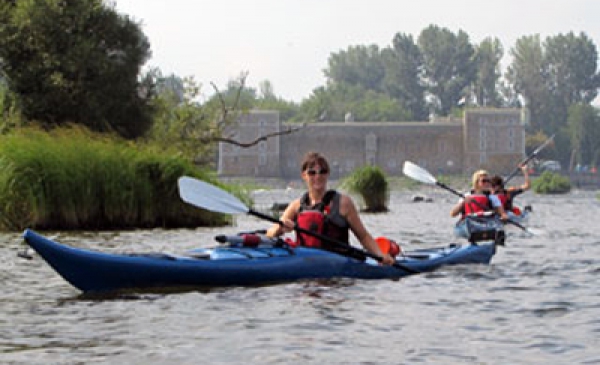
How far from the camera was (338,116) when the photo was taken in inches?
4771

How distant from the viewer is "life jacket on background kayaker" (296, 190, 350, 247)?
9.34m

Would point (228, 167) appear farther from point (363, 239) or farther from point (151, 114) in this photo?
point (363, 239)

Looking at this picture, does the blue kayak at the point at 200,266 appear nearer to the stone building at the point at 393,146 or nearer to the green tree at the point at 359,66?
the stone building at the point at 393,146

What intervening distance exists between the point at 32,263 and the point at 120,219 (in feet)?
14.8

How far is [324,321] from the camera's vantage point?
770 centimetres

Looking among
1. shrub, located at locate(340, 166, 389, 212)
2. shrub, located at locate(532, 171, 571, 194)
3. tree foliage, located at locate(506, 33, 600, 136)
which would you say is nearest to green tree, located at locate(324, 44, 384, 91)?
tree foliage, located at locate(506, 33, 600, 136)

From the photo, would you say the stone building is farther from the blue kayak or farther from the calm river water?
the blue kayak

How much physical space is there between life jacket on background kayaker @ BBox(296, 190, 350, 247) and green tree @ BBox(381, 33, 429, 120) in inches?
4582

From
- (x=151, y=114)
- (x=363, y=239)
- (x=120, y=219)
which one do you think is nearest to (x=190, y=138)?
(x=151, y=114)

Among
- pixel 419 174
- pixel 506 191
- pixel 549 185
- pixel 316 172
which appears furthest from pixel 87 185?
pixel 549 185

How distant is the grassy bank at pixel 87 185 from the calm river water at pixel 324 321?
416 centimetres

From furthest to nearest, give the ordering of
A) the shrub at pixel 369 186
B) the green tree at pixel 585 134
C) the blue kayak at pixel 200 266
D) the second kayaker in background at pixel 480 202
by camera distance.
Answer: the green tree at pixel 585 134 → the shrub at pixel 369 186 → the second kayaker in background at pixel 480 202 → the blue kayak at pixel 200 266

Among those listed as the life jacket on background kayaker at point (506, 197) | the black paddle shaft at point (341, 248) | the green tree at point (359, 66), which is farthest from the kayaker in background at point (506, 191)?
the green tree at point (359, 66)

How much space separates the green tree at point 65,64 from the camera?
22953 millimetres
